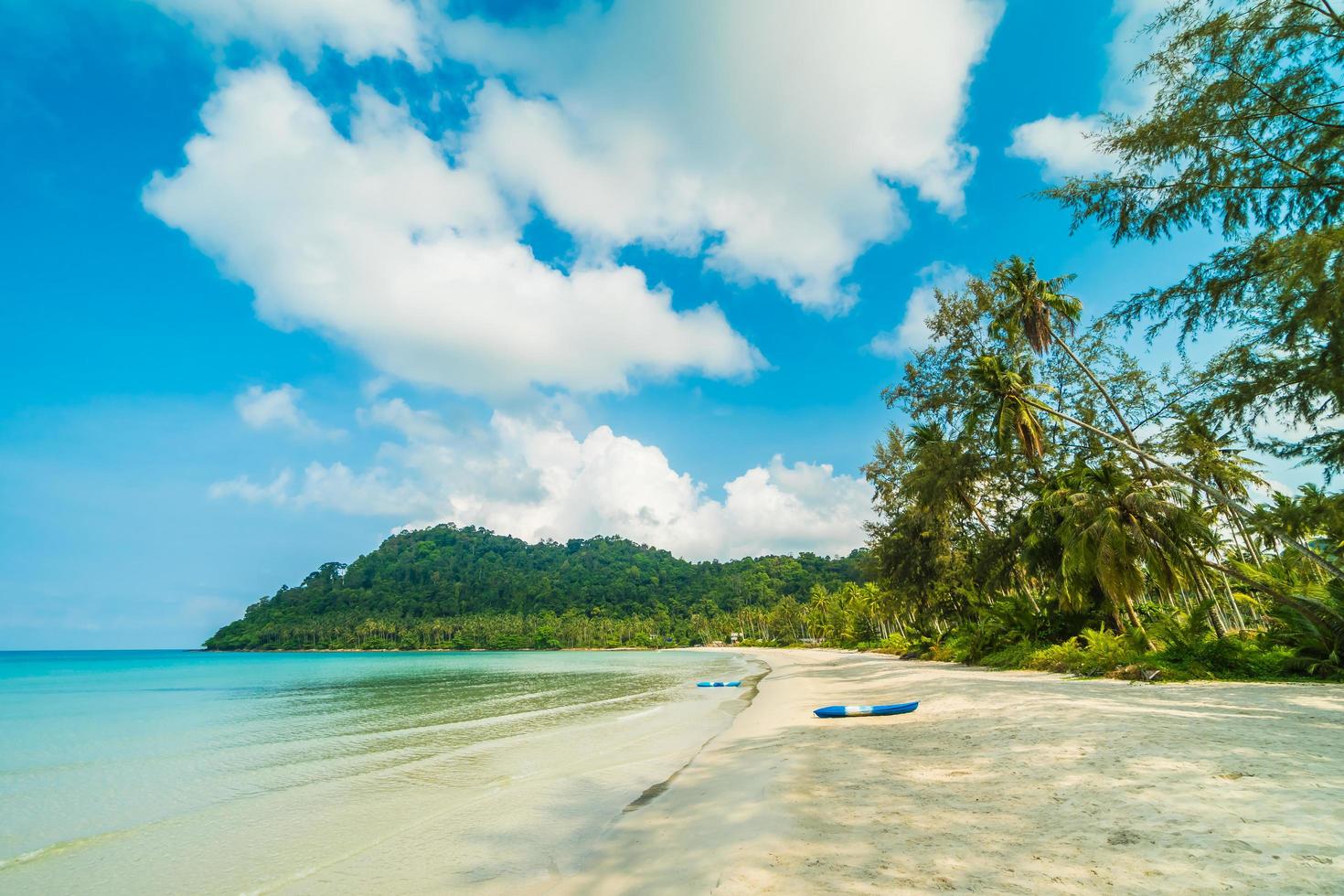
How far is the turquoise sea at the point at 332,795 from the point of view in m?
6.63

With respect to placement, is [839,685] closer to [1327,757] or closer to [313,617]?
[1327,757]

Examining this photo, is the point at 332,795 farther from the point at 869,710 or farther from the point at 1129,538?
the point at 1129,538

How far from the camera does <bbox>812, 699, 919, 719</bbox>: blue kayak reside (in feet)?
38.3

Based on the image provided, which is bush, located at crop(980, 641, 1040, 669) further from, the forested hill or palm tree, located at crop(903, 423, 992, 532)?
the forested hill

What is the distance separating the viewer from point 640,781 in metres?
9.19

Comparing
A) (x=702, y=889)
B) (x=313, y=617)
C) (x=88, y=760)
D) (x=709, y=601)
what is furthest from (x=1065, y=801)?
(x=313, y=617)

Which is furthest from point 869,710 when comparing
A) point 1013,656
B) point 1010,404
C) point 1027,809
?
point 1010,404

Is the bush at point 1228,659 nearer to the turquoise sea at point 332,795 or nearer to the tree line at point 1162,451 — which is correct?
the tree line at point 1162,451

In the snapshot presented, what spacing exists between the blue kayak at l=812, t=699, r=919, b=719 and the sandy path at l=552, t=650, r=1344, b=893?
204cm

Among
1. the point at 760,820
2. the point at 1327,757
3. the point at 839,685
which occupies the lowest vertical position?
the point at 839,685

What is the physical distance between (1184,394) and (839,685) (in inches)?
532

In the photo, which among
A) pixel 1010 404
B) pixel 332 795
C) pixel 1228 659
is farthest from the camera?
pixel 1010 404

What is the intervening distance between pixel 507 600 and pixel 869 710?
560 ft

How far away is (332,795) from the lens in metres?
10.1
